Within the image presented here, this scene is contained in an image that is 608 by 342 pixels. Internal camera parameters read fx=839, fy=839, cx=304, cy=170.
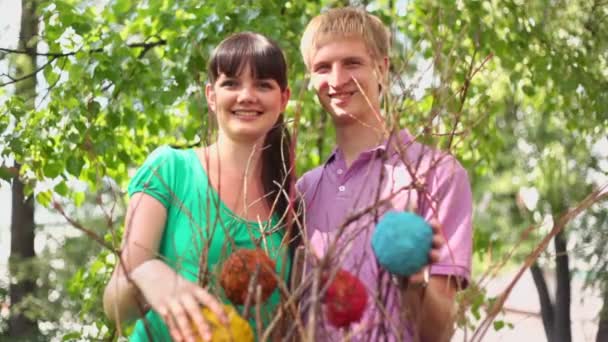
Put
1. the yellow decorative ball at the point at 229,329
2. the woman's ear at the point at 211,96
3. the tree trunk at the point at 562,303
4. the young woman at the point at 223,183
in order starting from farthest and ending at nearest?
the tree trunk at the point at 562,303
the woman's ear at the point at 211,96
the young woman at the point at 223,183
the yellow decorative ball at the point at 229,329

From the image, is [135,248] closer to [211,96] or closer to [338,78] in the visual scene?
[211,96]

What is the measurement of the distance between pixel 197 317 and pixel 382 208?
417mm

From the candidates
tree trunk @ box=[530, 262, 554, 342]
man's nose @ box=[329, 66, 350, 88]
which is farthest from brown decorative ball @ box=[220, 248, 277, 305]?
tree trunk @ box=[530, 262, 554, 342]

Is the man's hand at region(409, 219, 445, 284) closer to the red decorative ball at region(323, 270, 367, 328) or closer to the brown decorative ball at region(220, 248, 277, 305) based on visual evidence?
the red decorative ball at region(323, 270, 367, 328)

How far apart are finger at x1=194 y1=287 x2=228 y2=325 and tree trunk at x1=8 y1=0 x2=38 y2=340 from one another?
4.02 m

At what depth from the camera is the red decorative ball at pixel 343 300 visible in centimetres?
108

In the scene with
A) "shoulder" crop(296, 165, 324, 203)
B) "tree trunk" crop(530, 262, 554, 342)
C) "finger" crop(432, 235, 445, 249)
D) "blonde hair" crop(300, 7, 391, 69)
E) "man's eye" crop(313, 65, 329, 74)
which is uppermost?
"blonde hair" crop(300, 7, 391, 69)

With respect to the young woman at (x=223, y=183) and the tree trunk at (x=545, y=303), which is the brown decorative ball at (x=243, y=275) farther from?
the tree trunk at (x=545, y=303)

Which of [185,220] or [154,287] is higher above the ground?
[185,220]

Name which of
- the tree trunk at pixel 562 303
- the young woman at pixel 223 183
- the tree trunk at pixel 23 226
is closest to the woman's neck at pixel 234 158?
the young woman at pixel 223 183

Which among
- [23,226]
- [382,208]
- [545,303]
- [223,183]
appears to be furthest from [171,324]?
[545,303]

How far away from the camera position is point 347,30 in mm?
1802

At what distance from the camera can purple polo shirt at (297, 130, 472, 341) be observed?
1.19m

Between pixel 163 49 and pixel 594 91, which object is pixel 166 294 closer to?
pixel 163 49
